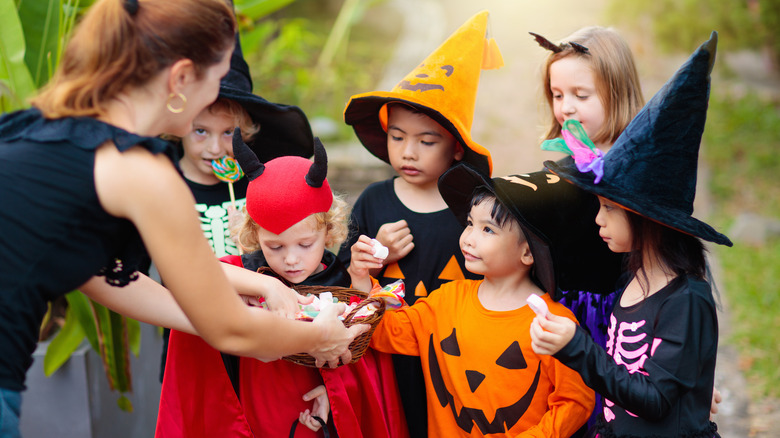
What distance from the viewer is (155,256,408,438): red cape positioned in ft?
7.06

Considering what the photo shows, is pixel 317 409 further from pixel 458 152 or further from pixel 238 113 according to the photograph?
pixel 238 113

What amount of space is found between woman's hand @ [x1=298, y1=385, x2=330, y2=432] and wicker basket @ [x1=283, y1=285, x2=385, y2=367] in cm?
12

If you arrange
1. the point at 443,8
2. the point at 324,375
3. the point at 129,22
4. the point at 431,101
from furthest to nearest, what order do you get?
the point at 443,8 < the point at 431,101 < the point at 324,375 < the point at 129,22

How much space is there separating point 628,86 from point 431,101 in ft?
2.54

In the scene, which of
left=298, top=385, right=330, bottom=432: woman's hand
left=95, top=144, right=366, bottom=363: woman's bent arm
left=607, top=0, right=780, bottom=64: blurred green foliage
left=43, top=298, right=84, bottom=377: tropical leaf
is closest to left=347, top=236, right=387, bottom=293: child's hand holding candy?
left=298, top=385, right=330, bottom=432: woman's hand

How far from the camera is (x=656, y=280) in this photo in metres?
1.95

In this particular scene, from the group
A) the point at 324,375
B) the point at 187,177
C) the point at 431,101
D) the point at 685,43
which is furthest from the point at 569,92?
the point at 685,43

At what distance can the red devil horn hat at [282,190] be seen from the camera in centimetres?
211

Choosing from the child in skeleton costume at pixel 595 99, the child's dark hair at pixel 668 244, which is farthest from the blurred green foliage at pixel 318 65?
the child's dark hair at pixel 668 244

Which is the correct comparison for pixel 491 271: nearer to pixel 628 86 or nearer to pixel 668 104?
pixel 668 104

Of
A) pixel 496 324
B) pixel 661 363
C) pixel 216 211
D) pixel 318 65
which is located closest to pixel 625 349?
pixel 661 363

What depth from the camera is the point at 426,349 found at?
228cm

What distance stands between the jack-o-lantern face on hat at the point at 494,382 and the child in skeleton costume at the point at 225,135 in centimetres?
112

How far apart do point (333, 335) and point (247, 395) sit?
521mm
